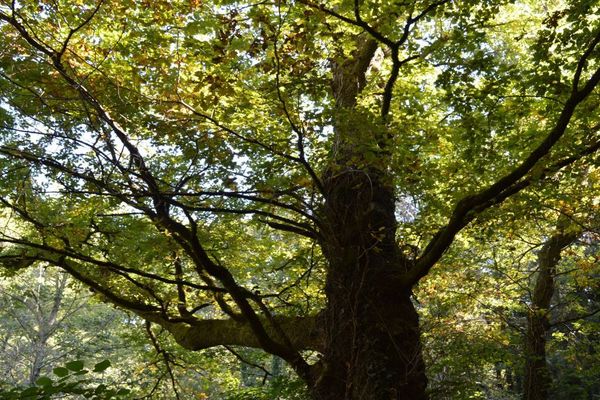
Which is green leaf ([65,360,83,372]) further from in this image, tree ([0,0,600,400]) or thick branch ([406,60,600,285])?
thick branch ([406,60,600,285])

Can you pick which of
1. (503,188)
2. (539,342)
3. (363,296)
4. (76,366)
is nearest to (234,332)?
(363,296)

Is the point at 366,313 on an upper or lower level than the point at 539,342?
lower

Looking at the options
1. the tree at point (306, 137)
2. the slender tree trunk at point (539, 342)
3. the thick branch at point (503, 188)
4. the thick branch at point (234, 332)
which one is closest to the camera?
the thick branch at point (503, 188)

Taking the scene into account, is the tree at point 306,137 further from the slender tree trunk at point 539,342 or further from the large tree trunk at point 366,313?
the slender tree trunk at point 539,342

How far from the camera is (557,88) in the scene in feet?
12.3

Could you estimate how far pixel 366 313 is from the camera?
170 inches

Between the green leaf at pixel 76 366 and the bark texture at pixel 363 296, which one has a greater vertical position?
the bark texture at pixel 363 296

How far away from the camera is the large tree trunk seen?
4035mm

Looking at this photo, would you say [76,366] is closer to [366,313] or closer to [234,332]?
[366,313]

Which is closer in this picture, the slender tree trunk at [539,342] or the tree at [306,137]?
the tree at [306,137]

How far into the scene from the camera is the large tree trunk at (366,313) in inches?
159

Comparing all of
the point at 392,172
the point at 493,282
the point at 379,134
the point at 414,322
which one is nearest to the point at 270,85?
the point at 379,134

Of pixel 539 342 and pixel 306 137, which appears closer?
pixel 306 137

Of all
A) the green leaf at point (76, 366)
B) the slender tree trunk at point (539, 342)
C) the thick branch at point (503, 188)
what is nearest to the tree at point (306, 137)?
the thick branch at point (503, 188)
